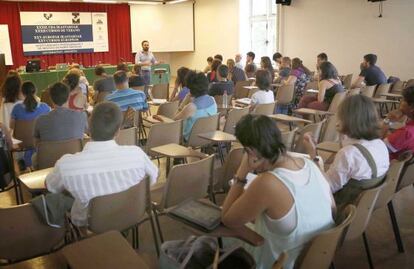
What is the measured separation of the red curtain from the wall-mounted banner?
16 cm

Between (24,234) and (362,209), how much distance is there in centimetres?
180

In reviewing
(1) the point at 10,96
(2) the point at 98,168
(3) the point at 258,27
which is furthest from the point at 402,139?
(3) the point at 258,27

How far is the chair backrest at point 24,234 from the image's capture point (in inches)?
81.7

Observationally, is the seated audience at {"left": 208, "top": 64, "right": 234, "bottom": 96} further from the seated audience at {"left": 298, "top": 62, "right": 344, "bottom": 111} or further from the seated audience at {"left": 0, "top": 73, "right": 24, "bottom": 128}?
the seated audience at {"left": 0, "top": 73, "right": 24, "bottom": 128}

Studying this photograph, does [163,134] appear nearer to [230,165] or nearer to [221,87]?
[230,165]

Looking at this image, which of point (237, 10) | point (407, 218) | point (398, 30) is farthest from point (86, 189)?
point (237, 10)

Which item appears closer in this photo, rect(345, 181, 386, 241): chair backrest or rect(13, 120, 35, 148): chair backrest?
rect(345, 181, 386, 241): chair backrest

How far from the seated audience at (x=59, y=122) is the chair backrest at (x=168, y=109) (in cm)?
154

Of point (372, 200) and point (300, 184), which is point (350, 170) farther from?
point (300, 184)

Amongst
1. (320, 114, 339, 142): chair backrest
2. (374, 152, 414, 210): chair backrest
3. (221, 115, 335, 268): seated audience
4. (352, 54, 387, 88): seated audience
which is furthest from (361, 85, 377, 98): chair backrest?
(221, 115, 335, 268): seated audience

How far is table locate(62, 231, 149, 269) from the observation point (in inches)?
61.8

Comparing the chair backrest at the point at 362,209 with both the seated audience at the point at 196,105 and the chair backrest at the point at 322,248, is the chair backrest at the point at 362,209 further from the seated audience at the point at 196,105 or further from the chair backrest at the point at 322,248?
the seated audience at the point at 196,105

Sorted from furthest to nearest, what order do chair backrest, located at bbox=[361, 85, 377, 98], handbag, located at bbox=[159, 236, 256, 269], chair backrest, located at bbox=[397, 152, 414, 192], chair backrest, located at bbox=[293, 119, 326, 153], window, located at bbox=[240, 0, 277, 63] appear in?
1. window, located at bbox=[240, 0, 277, 63]
2. chair backrest, located at bbox=[361, 85, 377, 98]
3. chair backrest, located at bbox=[293, 119, 326, 153]
4. chair backrest, located at bbox=[397, 152, 414, 192]
5. handbag, located at bbox=[159, 236, 256, 269]

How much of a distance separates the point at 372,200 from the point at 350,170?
0.28m
